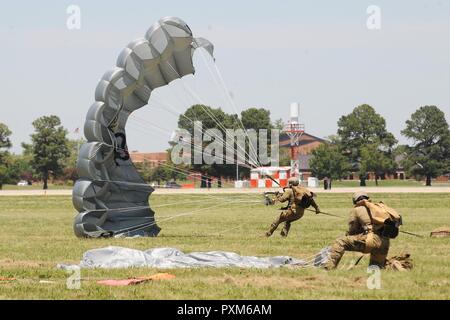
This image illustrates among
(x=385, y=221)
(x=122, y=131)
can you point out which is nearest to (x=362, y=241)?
(x=385, y=221)

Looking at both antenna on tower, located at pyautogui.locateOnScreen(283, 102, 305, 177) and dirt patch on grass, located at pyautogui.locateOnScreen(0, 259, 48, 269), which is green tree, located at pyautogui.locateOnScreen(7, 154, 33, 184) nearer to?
antenna on tower, located at pyautogui.locateOnScreen(283, 102, 305, 177)

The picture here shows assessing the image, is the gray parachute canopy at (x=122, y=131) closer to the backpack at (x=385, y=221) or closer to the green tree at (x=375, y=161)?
the backpack at (x=385, y=221)

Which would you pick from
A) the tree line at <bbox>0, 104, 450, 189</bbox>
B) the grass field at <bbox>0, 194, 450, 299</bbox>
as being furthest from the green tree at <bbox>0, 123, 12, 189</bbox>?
the grass field at <bbox>0, 194, 450, 299</bbox>

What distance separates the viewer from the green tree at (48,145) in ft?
378

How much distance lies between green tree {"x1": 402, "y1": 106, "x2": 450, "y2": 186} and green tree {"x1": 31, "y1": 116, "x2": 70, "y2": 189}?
49.2m

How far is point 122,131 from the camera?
22.4 meters

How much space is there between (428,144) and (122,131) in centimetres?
10550

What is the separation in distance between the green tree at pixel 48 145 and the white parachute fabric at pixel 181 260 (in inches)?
3986

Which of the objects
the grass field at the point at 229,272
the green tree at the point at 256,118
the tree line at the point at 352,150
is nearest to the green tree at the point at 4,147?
the tree line at the point at 352,150

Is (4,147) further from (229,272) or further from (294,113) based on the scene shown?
(229,272)

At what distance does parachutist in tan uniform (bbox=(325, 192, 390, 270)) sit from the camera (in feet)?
44.7

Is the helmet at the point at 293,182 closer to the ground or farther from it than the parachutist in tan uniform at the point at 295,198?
farther from it
